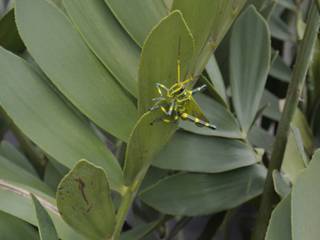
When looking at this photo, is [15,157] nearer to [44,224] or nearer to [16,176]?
[16,176]

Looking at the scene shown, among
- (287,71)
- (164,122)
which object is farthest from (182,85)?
(287,71)

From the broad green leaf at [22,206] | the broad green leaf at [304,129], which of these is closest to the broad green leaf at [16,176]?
the broad green leaf at [22,206]

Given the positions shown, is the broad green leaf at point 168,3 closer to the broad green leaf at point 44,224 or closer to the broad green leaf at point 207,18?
the broad green leaf at point 207,18

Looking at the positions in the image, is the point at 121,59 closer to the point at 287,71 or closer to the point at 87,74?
the point at 87,74

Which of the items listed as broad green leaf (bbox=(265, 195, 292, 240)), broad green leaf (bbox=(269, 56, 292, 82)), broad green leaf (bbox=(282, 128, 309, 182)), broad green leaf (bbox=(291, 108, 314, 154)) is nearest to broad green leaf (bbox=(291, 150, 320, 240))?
broad green leaf (bbox=(265, 195, 292, 240))

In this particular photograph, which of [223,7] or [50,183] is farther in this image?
[50,183]
